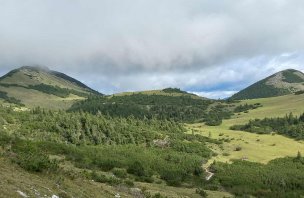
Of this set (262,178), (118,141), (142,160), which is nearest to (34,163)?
(142,160)

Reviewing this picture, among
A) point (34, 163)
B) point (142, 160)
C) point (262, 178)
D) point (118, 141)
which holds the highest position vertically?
point (34, 163)

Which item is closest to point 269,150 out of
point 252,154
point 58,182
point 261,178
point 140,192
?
point 252,154

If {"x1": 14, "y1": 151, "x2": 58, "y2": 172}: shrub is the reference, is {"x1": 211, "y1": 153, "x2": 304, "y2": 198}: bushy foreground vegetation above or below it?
below

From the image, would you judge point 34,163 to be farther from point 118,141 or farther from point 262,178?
point 118,141

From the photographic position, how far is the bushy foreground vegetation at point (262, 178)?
92.3 meters

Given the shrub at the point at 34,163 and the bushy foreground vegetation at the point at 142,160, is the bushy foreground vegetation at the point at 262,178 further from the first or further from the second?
the shrub at the point at 34,163

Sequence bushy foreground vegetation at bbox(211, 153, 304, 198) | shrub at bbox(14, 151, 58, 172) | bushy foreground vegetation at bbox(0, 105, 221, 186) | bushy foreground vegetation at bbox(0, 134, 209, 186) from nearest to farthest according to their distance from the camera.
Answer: shrub at bbox(14, 151, 58, 172)
bushy foreground vegetation at bbox(0, 134, 209, 186)
bushy foreground vegetation at bbox(211, 153, 304, 198)
bushy foreground vegetation at bbox(0, 105, 221, 186)

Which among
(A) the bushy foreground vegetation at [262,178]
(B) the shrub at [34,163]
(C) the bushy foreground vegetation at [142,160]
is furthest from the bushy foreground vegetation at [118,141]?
(B) the shrub at [34,163]

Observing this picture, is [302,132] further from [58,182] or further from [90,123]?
[58,182]

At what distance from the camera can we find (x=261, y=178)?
106 meters

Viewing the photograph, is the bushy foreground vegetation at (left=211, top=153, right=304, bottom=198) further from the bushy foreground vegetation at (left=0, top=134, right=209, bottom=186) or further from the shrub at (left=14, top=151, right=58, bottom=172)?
the shrub at (left=14, top=151, right=58, bottom=172)

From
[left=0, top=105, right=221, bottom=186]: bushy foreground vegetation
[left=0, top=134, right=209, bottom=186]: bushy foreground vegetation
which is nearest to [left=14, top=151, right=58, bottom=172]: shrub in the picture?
[left=0, top=134, right=209, bottom=186]: bushy foreground vegetation

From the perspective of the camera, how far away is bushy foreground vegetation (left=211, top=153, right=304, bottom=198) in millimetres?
92287

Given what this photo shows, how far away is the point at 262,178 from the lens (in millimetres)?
105500
